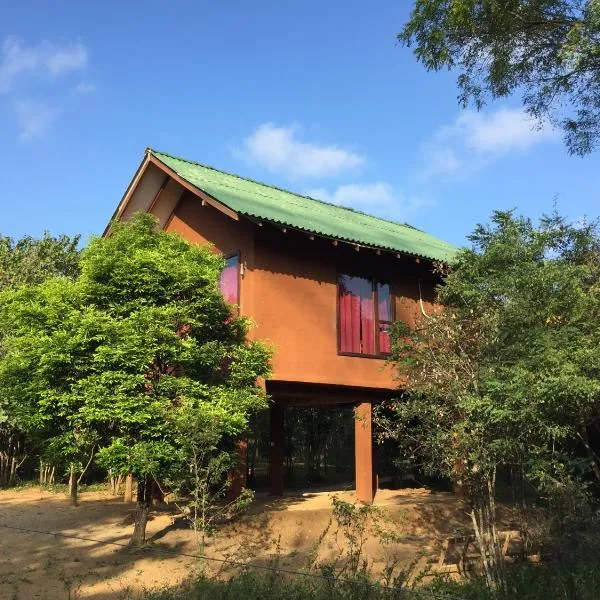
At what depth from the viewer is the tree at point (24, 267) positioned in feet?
62.8

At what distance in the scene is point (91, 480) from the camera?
768 inches

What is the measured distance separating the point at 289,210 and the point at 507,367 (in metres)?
7.89

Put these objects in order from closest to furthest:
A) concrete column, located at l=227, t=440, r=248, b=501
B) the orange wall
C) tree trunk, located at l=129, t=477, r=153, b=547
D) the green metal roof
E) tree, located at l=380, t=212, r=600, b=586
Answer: tree, located at l=380, t=212, r=600, b=586 < tree trunk, located at l=129, t=477, r=153, b=547 < concrete column, located at l=227, t=440, r=248, b=501 < the orange wall < the green metal roof

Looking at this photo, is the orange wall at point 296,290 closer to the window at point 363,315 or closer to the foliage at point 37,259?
the window at point 363,315

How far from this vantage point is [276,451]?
1625 cm

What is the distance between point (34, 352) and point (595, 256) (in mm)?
8953

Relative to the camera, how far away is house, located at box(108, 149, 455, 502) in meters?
12.7

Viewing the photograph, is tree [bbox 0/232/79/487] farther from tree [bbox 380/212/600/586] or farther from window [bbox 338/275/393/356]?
tree [bbox 380/212/600/586]

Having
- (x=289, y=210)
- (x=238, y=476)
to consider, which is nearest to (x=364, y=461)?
(x=238, y=476)

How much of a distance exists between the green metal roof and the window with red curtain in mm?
1270

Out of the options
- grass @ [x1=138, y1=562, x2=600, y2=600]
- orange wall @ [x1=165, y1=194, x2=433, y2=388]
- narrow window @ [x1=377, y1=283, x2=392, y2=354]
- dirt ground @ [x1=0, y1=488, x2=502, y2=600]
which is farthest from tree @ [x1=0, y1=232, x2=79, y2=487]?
grass @ [x1=138, y1=562, x2=600, y2=600]

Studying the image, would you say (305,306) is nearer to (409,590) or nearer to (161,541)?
(161,541)

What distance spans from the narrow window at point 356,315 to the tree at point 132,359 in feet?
9.81

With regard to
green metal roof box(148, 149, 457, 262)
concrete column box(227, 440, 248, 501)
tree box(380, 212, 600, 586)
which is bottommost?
concrete column box(227, 440, 248, 501)
